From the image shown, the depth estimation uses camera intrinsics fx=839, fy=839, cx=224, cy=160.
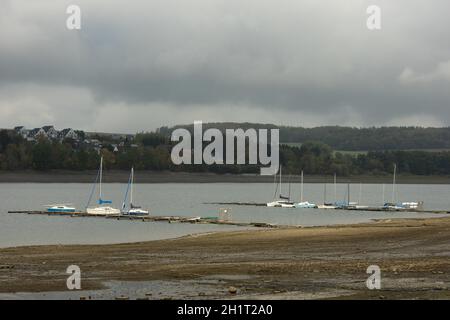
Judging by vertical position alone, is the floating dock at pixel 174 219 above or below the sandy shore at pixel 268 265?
below

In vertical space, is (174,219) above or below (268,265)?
below

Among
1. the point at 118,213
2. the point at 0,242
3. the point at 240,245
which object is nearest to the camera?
the point at 240,245

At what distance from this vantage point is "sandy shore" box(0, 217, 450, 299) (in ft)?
78.3

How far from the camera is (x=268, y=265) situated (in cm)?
3009

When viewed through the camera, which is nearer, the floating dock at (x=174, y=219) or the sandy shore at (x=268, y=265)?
the sandy shore at (x=268, y=265)

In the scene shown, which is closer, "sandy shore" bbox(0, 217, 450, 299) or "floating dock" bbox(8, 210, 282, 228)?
"sandy shore" bbox(0, 217, 450, 299)

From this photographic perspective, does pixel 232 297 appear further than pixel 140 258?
No

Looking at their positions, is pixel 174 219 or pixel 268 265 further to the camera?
pixel 174 219

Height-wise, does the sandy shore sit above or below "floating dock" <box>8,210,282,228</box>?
above

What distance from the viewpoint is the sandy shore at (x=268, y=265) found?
23.9m
